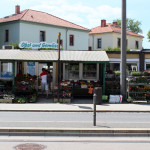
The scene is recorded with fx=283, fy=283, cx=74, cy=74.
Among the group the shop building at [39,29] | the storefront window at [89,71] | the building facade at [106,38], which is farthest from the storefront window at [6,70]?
the building facade at [106,38]

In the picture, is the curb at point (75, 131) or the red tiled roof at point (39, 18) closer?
the curb at point (75, 131)

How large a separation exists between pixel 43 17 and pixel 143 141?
3882 cm

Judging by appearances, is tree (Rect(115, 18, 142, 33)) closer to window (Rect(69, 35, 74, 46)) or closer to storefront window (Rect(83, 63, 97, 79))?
window (Rect(69, 35, 74, 46))

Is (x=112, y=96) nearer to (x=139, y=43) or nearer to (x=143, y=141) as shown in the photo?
(x=143, y=141)

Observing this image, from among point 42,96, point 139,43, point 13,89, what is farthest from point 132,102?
point 139,43

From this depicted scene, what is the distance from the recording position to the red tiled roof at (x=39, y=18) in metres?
40.8

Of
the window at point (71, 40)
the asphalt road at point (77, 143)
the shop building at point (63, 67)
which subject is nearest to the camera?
the asphalt road at point (77, 143)

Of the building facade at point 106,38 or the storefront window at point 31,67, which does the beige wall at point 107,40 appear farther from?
the storefront window at point 31,67

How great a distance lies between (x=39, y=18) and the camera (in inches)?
1679

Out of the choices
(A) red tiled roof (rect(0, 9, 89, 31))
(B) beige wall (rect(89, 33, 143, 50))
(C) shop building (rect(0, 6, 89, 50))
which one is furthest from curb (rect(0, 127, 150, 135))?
(B) beige wall (rect(89, 33, 143, 50))

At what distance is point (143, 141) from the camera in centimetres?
736

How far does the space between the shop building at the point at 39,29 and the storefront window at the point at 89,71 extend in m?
21.0

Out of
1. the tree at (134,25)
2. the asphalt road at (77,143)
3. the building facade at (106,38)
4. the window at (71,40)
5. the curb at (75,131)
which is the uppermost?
the tree at (134,25)

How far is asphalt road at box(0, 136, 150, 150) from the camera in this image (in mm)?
6660
